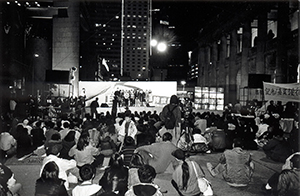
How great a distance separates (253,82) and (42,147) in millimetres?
14991

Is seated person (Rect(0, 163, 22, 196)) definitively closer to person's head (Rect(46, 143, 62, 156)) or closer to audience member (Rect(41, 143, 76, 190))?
audience member (Rect(41, 143, 76, 190))

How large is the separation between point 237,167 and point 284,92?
6.49 meters

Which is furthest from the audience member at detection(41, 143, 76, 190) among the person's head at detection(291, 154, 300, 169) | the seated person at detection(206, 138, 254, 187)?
the person's head at detection(291, 154, 300, 169)

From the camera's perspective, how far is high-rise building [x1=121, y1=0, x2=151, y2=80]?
166 metres

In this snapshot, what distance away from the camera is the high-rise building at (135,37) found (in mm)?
165750

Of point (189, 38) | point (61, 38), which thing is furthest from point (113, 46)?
point (61, 38)

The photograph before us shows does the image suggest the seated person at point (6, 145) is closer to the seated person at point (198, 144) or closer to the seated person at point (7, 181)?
the seated person at point (7, 181)

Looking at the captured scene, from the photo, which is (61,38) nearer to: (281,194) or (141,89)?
(141,89)

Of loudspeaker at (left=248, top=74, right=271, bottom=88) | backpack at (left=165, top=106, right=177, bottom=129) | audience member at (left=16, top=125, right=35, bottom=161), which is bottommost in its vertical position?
audience member at (left=16, top=125, right=35, bottom=161)

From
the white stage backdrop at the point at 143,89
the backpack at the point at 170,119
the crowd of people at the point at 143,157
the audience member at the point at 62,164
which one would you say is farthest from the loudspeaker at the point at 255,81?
the audience member at the point at 62,164

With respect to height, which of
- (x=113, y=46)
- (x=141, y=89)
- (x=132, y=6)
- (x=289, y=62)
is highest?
(x=132, y=6)

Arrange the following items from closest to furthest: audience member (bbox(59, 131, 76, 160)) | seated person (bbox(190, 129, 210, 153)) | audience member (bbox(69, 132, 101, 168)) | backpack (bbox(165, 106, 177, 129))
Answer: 1. audience member (bbox(69, 132, 101, 168))
2. audience member (bbox(59, 131, 76, 160))
3. backpack (bbox(165, 106, 177, 129))
4. seated person (bbox(190, 129, 210, 153))

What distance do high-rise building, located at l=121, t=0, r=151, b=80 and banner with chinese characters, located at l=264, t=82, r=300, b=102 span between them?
500ft

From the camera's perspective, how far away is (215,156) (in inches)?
403
